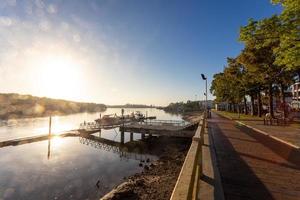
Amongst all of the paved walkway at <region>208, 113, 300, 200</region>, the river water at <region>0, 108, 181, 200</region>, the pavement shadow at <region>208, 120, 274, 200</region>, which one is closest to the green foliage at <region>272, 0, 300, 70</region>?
the paved walkway at <region>208, 113, 300, 200</region>

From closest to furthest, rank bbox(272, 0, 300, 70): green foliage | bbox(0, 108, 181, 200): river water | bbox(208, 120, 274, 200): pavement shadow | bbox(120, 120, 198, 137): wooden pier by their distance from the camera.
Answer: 1. bbox(208, 120, 274, 200): pavement shadow
2. bbox(272, 0, 300, 70): green foliage
3. bbox(0, 108, 181, 200): river water
4. bbox(120, 120, 198, 137): wooden pier

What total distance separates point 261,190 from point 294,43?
11.0 meters

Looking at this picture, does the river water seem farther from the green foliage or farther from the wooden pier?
the green foliage

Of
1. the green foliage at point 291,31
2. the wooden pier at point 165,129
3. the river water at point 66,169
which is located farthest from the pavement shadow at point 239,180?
the wooden pier at point 165,129

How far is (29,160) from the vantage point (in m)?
32.6

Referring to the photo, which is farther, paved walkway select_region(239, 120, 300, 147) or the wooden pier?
the wooden pier

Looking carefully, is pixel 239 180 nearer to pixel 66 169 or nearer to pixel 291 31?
pixel 291 31

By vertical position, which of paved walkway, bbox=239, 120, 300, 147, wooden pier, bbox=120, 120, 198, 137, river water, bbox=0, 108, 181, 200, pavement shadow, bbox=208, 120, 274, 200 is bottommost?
river water, bbox=0, 108, 181, 200

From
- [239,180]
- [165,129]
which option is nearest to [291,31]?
[239,180]

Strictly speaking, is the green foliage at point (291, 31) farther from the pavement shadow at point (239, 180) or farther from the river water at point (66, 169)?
the river water at point (66, 169)

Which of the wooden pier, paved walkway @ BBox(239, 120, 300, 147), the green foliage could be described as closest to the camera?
the green foliage

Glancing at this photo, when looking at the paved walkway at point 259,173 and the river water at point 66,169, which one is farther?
the river water at point 66,169

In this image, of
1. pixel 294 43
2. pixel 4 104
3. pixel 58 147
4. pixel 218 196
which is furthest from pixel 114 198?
pixel 4 104

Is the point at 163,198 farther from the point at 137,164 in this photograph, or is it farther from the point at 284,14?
the point at 137,164
